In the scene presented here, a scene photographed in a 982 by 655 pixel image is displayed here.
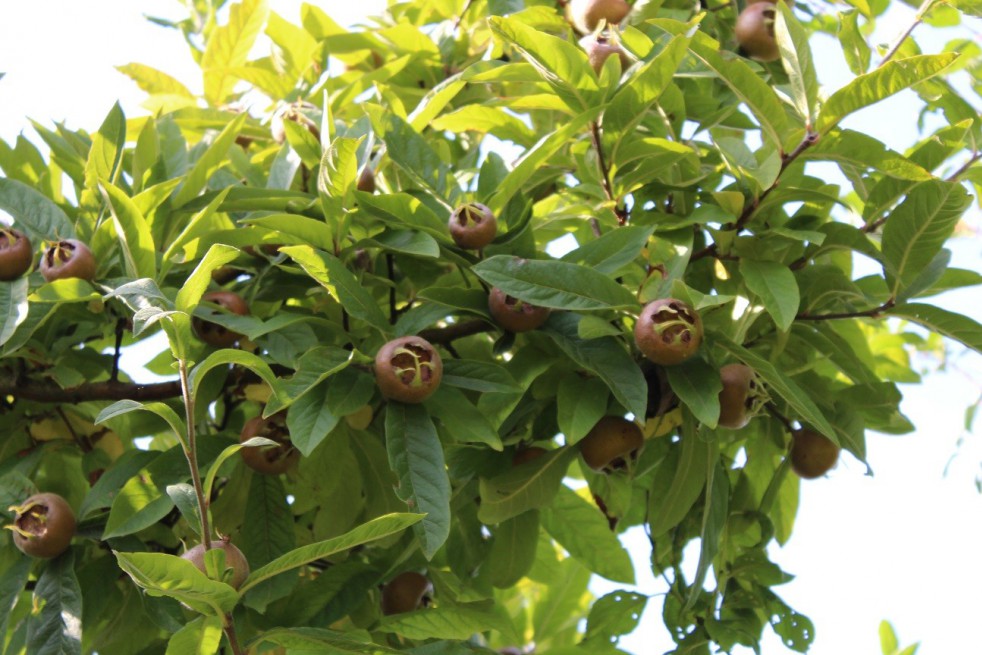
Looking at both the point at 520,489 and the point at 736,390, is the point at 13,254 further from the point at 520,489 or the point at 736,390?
the point at 736,390

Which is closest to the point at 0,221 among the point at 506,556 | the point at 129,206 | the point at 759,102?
the point at 129,206

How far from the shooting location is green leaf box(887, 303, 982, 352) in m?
1.78

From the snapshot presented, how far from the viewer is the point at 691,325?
5.32 ft

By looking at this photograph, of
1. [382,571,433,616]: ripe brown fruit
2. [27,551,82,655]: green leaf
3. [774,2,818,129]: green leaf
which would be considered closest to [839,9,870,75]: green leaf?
[774,2,818,129]: green leaf

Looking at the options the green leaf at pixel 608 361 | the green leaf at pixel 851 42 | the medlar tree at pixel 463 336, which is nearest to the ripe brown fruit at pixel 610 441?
the medlar tree at pixel 463 336

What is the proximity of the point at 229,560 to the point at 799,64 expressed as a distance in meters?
1.11

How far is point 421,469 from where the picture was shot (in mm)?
1595

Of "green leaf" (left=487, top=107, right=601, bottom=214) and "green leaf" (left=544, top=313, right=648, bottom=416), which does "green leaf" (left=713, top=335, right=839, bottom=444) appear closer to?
"green leaf" (left=544, top=313, right=648, bottom=416)

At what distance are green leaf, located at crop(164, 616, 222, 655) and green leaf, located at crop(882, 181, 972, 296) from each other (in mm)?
1120

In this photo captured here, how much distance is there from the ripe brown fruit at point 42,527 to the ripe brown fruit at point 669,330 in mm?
898

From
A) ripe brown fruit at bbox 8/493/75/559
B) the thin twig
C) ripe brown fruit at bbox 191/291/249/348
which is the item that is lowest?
ripe brown fruit at bbox 8/493/75/559

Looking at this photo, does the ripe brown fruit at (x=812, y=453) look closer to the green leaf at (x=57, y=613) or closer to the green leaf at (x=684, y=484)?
the green leaf at (x=684, y=484)

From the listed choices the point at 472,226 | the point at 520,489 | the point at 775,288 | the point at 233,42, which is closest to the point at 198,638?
the point at 520,489

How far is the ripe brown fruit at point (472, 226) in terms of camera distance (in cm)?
176
